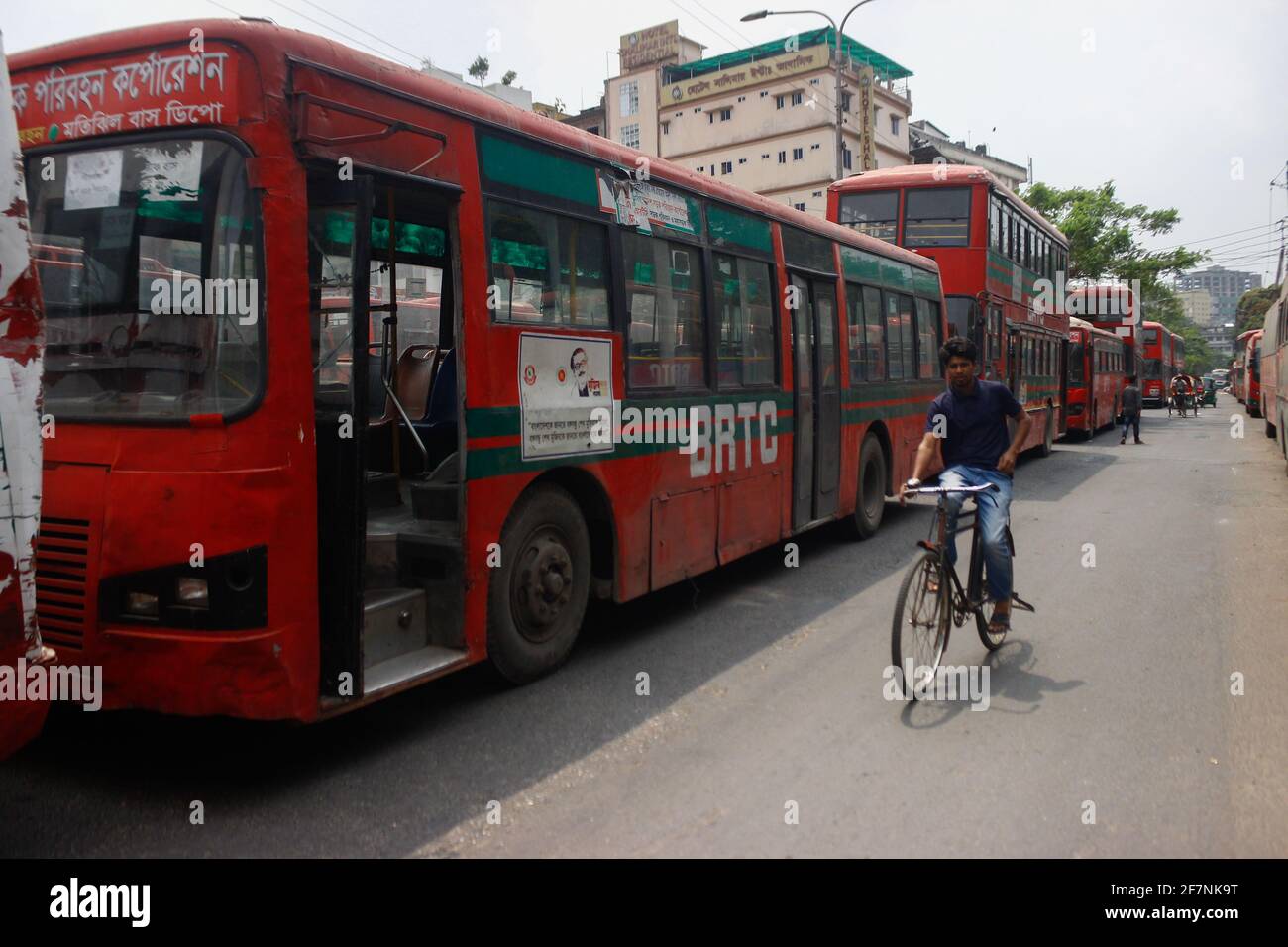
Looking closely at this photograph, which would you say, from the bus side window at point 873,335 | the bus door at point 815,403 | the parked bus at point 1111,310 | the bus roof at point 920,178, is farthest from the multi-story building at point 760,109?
the bus door at point 815,403

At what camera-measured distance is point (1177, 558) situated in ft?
30.6

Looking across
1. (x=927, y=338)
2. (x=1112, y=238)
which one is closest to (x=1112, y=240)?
(x=1112, y=238)

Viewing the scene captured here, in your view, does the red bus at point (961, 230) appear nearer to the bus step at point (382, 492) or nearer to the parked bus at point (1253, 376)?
the bus step at point (382, 492)

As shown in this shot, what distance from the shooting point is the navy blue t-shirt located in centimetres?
600

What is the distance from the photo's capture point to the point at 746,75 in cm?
5703

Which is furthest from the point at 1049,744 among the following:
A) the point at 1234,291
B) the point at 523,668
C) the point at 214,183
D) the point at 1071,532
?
the point at 1234,291

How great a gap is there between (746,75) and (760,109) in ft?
6.80

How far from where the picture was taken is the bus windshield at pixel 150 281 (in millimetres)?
4027

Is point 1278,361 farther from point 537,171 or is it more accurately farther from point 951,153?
point 951,153

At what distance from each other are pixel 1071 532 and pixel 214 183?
9.26 m

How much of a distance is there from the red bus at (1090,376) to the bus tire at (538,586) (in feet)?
68.9

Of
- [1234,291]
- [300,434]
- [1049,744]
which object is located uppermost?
[1234,291]

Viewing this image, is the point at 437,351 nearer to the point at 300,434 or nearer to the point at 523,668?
the point at 523,668

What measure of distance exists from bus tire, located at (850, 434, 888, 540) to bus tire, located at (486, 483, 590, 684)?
4.95 meters
